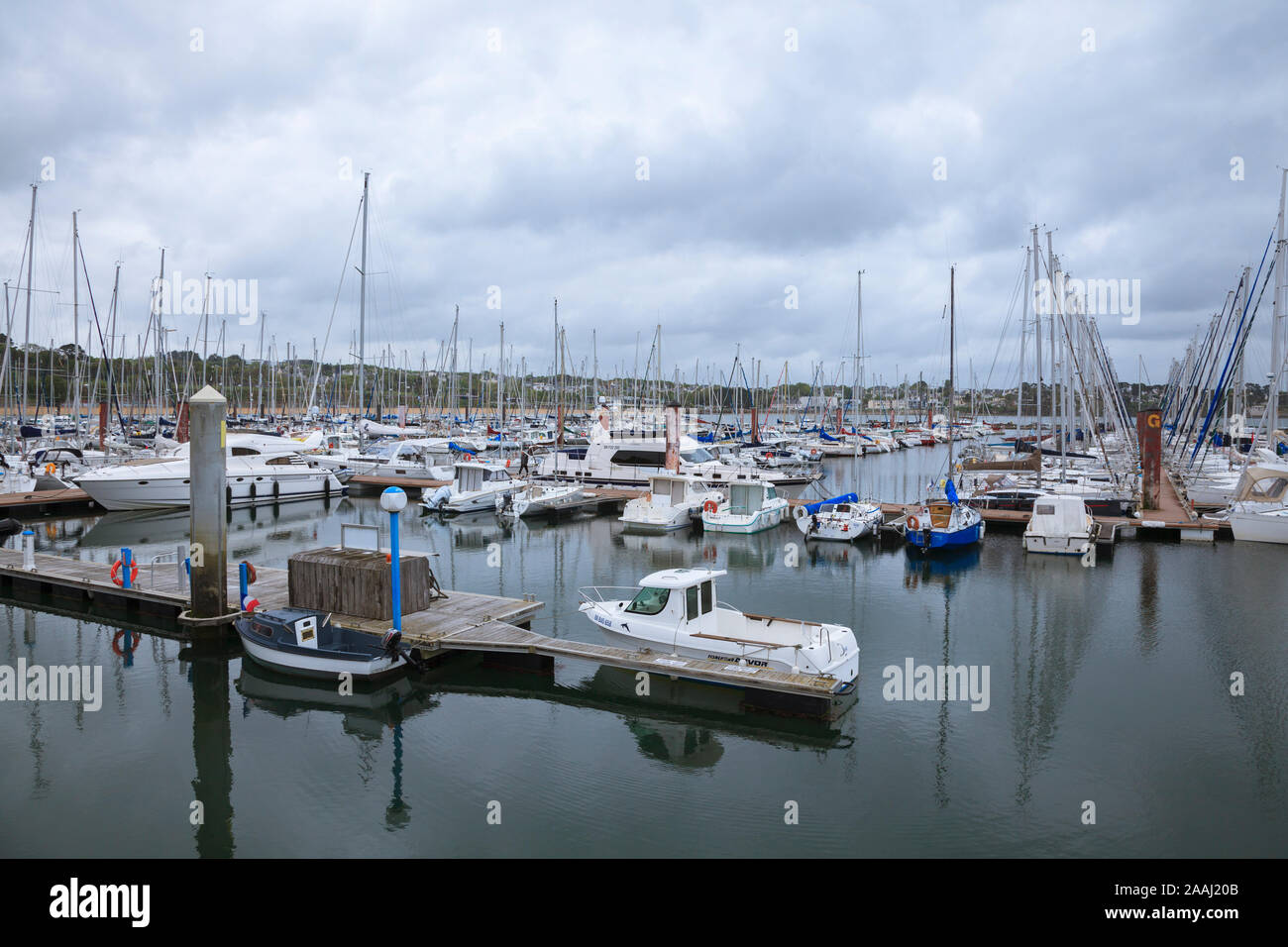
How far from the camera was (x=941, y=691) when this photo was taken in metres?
16.9

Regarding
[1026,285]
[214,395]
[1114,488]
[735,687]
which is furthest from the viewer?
[1026,285]

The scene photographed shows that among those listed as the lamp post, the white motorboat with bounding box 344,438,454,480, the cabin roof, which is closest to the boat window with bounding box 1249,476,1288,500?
the cabin roof

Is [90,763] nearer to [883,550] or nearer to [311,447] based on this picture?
[883,550]

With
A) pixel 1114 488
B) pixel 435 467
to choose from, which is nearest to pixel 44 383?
pixel 435 467

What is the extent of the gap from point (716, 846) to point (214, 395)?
14.3 metres

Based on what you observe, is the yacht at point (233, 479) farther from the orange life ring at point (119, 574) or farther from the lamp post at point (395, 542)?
the lamp post at point (395, 542)

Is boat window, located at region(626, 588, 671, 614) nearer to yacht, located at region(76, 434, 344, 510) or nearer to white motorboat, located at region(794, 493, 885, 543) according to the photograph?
white motorboat, located at region(794, 493, 885, 543)

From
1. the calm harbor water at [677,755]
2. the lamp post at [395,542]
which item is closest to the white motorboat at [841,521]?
the calm harbor water at [677,755]

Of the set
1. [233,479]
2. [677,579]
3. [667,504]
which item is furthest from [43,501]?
[677,579]

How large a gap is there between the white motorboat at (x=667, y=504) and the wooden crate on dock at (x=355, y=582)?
776 inches

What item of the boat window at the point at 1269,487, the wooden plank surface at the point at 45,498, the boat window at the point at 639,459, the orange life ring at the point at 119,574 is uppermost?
the boat window at the point at 639,459

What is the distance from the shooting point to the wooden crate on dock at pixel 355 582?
1778 cm

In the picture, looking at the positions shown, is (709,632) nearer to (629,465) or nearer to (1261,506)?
(1261,506)

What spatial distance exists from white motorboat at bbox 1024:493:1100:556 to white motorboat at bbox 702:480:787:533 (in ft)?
35.7
